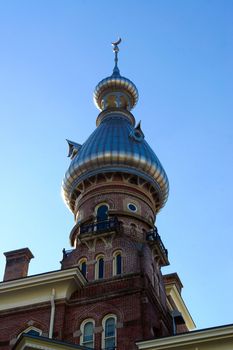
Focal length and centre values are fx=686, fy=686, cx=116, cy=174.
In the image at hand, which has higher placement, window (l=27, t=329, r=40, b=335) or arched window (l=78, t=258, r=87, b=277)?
arched window (l=78, t=258, r=87, b=277)

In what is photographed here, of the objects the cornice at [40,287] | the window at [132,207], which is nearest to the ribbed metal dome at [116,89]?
the window at [132,207]

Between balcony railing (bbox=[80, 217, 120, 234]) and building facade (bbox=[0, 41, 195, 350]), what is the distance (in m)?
→ 0.05

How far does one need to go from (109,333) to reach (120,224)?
6.89 meters

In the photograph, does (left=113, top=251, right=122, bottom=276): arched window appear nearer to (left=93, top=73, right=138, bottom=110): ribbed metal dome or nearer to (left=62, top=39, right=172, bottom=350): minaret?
(left=62, top=39, right=172, bottom=350): minaret

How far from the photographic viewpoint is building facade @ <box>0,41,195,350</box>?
29.1 meters

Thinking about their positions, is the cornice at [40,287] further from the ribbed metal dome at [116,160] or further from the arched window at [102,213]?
the ribbed metal dome at [116,160]

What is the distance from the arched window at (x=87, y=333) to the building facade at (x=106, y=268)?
4cm

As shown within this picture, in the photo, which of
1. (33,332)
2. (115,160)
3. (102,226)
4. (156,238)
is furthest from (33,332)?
(115,160)

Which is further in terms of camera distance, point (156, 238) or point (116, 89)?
point (116, 89)

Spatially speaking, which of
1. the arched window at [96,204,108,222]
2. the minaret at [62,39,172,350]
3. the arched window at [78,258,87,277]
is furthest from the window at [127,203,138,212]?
the arched window at [78,258,87,277]

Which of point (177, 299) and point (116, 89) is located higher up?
point (116, 89)

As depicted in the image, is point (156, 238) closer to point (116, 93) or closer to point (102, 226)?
point (102, 226)

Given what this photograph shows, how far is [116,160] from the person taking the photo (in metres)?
37.7

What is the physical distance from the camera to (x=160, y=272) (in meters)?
35.0
